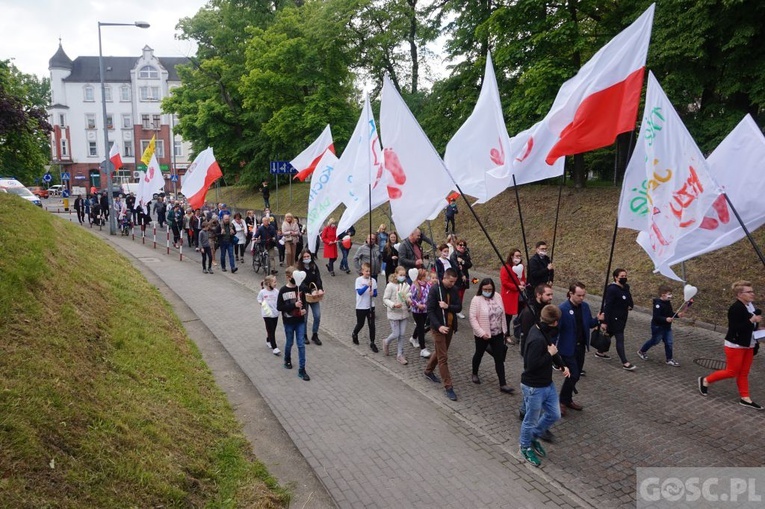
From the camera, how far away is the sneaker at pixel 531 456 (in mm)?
6016

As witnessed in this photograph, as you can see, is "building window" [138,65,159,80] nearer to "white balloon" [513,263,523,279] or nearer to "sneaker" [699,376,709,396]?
"white balloon" [513,263,523,279]

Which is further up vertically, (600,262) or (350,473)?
(600,262)

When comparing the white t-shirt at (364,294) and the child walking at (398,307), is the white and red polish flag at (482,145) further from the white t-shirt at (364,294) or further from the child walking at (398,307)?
the white t-shirt at (364,294)

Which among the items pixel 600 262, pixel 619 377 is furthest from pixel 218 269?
pixel 619 377

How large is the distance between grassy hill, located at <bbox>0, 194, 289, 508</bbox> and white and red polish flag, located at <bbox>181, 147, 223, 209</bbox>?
815 centimetres

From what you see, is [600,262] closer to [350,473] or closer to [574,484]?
[574,484]

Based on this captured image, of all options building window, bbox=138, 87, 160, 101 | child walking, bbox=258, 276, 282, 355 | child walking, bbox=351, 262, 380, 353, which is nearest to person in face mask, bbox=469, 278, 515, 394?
child walking, bbox=351, 262, 380, 353

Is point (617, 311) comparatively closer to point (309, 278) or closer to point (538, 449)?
point (538, 449)

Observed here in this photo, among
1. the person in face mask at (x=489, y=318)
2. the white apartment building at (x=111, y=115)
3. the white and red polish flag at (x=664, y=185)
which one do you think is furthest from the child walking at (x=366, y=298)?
the white apartment building at (x=111, y=115)

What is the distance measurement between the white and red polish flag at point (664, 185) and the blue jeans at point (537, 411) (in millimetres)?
3018

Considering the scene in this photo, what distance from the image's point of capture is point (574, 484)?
18.6ft

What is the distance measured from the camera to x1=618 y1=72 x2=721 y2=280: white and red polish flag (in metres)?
7.44

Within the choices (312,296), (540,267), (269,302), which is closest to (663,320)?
(540,267)

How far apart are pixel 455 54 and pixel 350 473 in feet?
74.8
